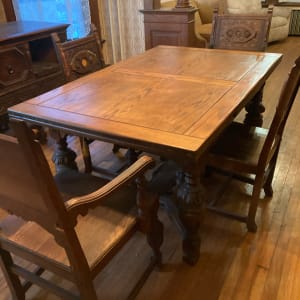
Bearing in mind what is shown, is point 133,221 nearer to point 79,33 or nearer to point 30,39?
point 30,39

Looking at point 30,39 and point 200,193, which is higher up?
point 30,39

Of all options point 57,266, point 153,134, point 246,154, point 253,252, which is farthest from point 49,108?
point 253,252

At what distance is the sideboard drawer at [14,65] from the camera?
2389mm

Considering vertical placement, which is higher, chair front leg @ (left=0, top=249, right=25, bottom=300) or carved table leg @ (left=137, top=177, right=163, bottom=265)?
carved table leg @ (left=137, top=177, right=163, bottom=265)

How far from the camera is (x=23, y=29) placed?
8.48 feet

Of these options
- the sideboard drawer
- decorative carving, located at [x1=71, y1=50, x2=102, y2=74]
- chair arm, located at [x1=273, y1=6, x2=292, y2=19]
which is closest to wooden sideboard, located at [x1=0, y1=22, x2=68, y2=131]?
the sideboard drawer

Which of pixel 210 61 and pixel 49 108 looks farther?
pixel 210 61

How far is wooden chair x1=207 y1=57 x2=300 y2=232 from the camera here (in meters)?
1.51

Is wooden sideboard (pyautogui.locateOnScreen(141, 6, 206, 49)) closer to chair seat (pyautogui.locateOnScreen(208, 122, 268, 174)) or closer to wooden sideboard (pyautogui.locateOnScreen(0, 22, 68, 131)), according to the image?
wooden sideboard (pyautogui.locateOnScreen(0, 22, 68, 131))

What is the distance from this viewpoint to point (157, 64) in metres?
2.06

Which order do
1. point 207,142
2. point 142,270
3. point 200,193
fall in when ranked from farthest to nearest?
point 142,270 < point 200,193 < point 207,142

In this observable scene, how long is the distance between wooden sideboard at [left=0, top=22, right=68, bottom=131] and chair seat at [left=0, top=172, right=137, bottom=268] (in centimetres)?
129

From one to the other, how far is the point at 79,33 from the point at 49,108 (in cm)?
265

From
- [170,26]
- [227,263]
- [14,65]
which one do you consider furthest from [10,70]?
[227,263]
